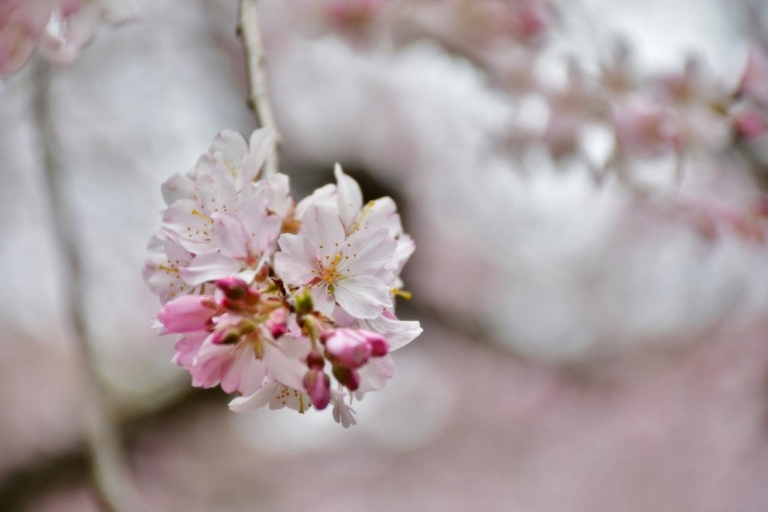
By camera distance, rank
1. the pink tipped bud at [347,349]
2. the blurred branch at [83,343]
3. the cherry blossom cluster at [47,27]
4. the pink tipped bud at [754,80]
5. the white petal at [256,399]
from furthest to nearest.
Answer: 1. the pink tipped bud at [754,80]
2. the blurred branch at [83,343]
3. the cherry blossom cluster at [47,27]
4. the white petal at [256,399]
5. the pink tipped bud at [347,349]

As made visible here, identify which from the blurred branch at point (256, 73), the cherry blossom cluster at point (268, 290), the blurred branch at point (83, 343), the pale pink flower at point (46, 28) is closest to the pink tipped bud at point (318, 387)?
the cherry blossom cluster at point (268, 290)

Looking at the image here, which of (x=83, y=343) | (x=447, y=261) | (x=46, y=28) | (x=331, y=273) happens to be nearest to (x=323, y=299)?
(x=331, y=273)

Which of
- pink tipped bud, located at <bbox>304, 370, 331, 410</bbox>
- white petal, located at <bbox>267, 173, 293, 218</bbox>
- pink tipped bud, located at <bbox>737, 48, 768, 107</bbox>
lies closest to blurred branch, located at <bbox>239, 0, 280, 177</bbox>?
white petal, located at <bbox>267, 173, 293, 218</bbox>

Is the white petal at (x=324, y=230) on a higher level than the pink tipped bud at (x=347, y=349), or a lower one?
higher

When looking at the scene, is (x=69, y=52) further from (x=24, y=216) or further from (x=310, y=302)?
(x=24, y=216)

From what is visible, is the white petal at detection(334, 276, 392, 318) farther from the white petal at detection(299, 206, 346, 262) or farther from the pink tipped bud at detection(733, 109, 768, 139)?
the pink tipped bud at detection(733, 109, 768, 139)

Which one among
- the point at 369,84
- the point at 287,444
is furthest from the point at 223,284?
the point at 287,444

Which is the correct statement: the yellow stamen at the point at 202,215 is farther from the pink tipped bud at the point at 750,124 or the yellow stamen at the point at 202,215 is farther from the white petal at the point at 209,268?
the pink tipped bud at the point at 750,124

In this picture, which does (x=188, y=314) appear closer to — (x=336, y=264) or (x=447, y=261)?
(x=336, y=264)
